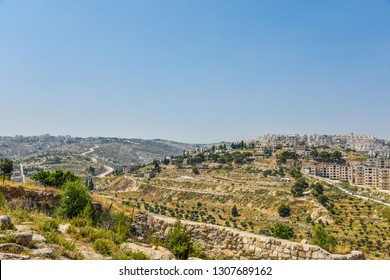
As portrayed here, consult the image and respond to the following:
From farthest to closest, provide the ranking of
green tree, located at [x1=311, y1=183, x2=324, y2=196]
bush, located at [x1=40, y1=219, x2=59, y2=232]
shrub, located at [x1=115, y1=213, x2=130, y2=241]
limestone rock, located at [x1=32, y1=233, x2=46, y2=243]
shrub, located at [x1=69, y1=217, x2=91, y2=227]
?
green tree, located at [x1=311, y1=183, x2=324, y2=196] < shrub, located at [x1=115, y1=213, x2=130, y2=241] < shrub, located at [x1=69, y1=217, x2=91, y2=227] < bush, located at [x1=40, y1=219, x2=59, y2=232] < limestone rock, located at [x1=32, y1=233, x2=46, y2=243]

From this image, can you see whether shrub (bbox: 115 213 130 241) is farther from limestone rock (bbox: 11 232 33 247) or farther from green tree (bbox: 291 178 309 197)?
green tree (bbox: 291 178 309 197)

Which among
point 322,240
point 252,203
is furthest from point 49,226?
point 252,203

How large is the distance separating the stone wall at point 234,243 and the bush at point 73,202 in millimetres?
1380

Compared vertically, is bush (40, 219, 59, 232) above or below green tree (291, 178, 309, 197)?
above

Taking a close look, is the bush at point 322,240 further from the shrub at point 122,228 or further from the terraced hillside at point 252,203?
the terraced hillside at point 252,203

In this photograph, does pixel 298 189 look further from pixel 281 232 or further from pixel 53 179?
pixel 53 179

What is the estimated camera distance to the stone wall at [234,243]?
18.7ft

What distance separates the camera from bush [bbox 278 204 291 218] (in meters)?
42.0

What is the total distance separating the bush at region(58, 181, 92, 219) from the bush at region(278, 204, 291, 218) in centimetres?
3811

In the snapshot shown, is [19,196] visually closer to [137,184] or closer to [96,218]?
[96,218]

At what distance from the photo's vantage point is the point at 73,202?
669 centimetres

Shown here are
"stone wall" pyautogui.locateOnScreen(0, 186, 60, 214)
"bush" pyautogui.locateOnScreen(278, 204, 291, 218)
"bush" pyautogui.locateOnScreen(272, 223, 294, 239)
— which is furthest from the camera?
"bush" pyautogui.locateOnScreen(278, 204, 291, 218)

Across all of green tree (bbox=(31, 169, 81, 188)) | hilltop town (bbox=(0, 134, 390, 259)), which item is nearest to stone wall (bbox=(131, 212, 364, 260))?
hilltop town (bbox=(0, 134, 390, 259))

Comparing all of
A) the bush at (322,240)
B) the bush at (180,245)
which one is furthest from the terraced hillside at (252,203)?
the bush at (180,245)
